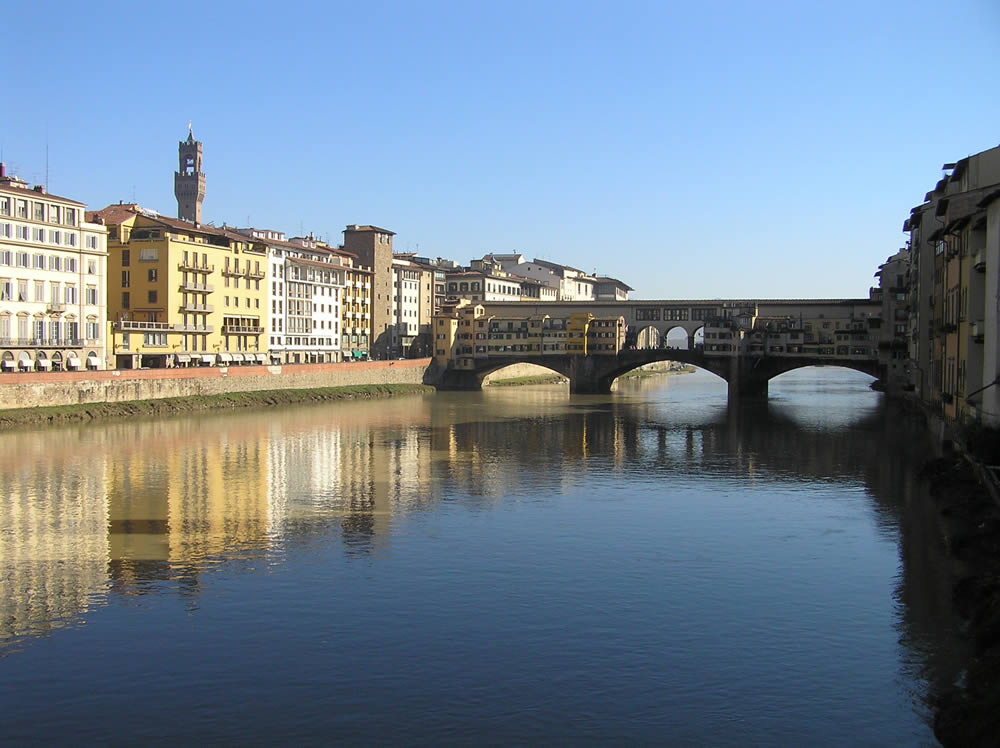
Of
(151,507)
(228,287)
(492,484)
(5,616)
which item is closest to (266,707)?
(5,616)

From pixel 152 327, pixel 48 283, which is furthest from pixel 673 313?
pixel 48 283

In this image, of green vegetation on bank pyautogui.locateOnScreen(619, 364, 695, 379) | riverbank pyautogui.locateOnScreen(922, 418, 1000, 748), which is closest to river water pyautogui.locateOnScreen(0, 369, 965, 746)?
riverbank pyautogui.locateOnScreen(922, 418, 1000, 748)

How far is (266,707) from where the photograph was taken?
13102mm

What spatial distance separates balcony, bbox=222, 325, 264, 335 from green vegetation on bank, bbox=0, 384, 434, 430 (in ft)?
24.4

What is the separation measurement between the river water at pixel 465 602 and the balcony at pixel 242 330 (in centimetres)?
3153

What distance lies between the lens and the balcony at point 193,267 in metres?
61.6

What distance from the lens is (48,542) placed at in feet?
70.3

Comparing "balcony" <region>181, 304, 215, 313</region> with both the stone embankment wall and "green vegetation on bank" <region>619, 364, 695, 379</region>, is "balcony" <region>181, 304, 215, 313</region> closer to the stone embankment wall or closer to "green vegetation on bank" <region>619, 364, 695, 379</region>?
the stone embankment wall

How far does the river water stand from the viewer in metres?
13.0

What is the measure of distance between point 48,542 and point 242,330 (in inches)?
1868

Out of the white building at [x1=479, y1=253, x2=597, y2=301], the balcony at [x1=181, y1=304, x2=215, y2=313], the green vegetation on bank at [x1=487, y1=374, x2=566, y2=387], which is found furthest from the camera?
the white building at [x1=479, y1=253, x2=597, y2=301]

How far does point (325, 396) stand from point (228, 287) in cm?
1034

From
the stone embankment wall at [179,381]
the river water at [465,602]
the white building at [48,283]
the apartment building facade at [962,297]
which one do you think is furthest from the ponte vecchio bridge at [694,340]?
the river water at [465,602]

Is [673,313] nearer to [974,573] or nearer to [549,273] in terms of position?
[549,273]
